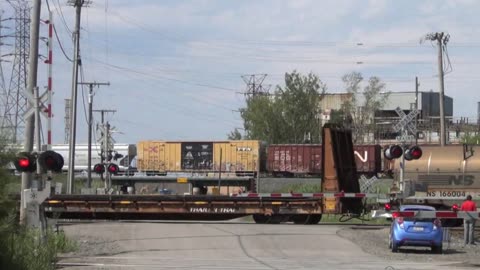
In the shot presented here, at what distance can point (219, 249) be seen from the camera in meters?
21.7

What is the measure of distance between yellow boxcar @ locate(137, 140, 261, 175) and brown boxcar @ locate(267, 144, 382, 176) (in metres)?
3.49

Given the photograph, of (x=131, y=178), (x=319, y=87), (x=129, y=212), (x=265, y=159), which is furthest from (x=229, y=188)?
(x=129, y=212)

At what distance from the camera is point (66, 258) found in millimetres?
19469

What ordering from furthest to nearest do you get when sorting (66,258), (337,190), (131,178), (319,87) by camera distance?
1. (319,87)
2. (131,178)
3. (337,190)
4. (66,258)

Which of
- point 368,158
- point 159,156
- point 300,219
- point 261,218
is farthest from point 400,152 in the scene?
point 159,156

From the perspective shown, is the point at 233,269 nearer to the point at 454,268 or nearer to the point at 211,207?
the point at 454,268

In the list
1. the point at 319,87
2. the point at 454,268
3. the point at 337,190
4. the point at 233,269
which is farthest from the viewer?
the point at 319,87

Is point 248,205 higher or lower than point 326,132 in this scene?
lower

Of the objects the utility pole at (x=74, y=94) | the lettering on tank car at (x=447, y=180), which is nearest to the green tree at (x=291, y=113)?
the utility pole at (x=74, y=94)

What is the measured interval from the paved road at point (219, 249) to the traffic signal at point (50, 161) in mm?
2344

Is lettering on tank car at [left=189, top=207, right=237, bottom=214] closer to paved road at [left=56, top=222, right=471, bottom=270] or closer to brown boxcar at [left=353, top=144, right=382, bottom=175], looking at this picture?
paved road at [left=56, top=222, right=471, bottom=270]

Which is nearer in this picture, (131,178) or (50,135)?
(50,135)

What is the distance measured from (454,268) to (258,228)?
1129 centimetres

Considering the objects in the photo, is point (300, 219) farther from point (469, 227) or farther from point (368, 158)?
point (368, 158)
